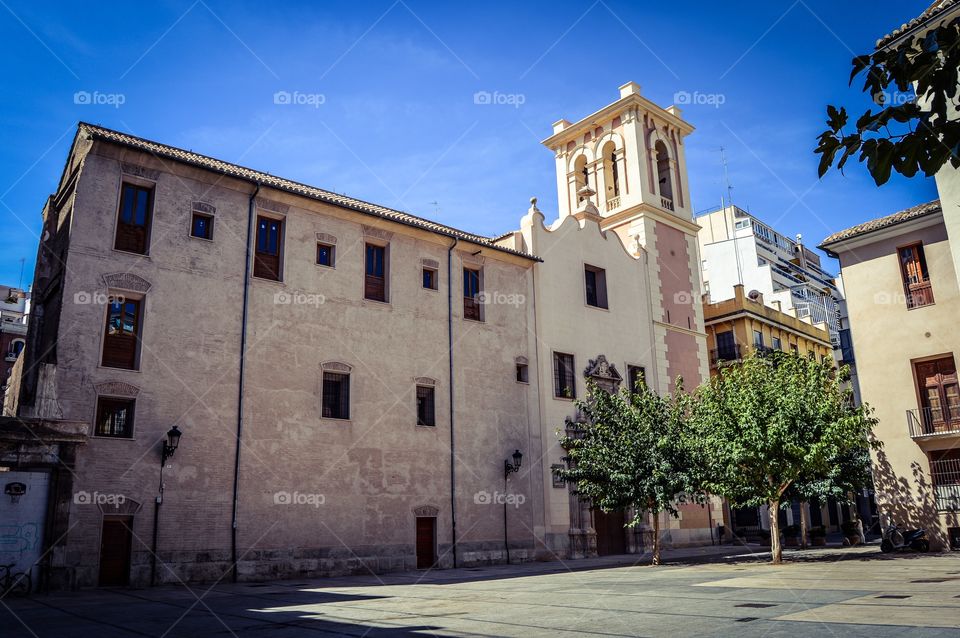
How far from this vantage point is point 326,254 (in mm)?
22000

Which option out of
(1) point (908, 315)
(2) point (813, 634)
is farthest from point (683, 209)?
(2) point (813, 634)

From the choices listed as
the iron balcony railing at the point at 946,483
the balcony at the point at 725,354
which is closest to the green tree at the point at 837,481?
the iron balcony railing at the point at 946,483

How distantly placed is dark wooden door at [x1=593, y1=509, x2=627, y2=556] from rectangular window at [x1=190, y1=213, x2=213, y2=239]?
54.3ft

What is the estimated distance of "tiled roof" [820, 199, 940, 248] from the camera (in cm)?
2261

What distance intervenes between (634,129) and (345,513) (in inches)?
880

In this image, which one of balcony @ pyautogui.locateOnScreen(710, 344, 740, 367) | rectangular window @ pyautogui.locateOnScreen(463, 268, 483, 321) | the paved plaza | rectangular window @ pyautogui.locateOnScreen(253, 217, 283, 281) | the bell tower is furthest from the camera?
balcony @ pyautogui.locateOnScreen(710, 344, 740, 367)

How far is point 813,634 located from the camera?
7.56 metres

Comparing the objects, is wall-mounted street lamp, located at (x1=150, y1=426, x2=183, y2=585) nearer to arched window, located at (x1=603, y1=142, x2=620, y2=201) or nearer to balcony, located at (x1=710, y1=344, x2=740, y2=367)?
arched window, located at (x1=603, y1=142, x2=620, y2=201)

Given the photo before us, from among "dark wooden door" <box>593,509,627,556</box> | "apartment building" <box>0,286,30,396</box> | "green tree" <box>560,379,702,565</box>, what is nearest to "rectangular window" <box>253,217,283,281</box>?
"green tree" <box>560,379,702,565</box>

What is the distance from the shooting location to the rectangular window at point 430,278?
79.8 ft

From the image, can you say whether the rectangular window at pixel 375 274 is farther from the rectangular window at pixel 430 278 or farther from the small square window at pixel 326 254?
the rectangular window at pixel 430 278

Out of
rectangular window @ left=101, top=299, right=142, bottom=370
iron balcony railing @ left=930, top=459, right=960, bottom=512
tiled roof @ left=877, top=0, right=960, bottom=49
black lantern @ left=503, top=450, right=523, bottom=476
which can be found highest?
tiled roof @ left=877, top=0, right=960, bottom=49

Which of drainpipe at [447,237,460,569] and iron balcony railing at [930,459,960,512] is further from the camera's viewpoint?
drainpipe at [447,237,460,569]

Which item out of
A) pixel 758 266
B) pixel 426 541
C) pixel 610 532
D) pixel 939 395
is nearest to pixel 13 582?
pixel 426 541
